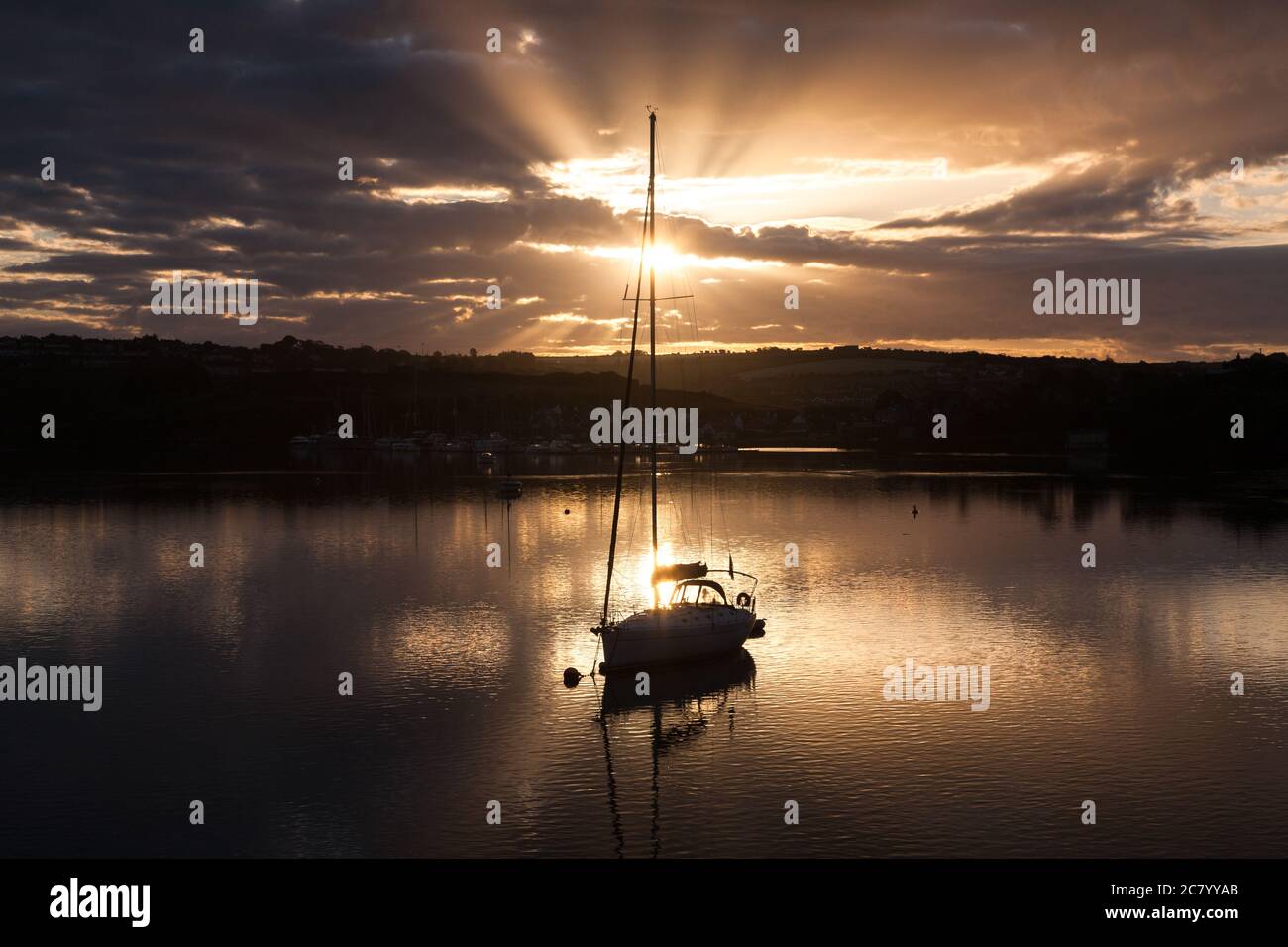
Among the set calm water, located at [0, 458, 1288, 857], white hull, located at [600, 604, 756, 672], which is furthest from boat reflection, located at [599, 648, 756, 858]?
white hull, located at [600, 604, 756, 672]

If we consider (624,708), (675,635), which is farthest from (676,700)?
(675,635)

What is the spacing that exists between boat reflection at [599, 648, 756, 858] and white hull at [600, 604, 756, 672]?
30.2 inches

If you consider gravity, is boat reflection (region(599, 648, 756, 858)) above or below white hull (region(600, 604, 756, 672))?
below

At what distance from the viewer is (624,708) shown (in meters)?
43.9

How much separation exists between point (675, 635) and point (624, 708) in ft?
17.1

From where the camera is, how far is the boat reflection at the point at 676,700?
39.5 meters

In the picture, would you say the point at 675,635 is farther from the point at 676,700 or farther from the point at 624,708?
the point at 624,708

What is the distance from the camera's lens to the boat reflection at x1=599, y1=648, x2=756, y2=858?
3950 centimetres

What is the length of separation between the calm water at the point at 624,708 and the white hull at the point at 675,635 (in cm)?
136

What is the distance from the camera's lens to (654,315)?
5147 centimetres

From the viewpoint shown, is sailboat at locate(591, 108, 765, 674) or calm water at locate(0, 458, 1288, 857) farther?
sailboat at locate(591, 108, 765, 674)

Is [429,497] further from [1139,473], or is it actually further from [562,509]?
[1139,473]

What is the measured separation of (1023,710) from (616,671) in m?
17.2

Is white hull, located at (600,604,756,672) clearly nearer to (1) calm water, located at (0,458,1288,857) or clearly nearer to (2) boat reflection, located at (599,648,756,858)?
(2) boat reflection, located at (599,648,756,858)
